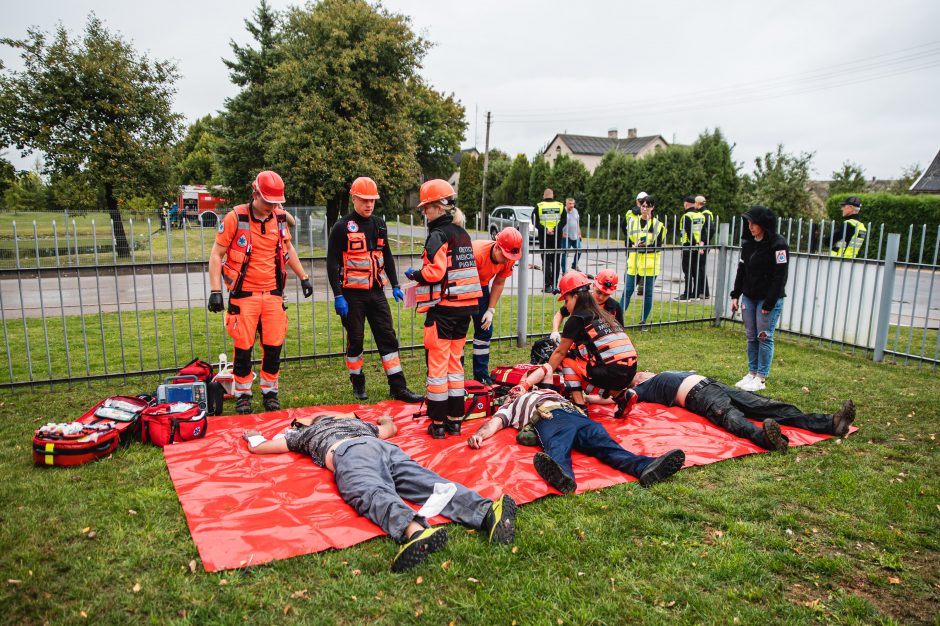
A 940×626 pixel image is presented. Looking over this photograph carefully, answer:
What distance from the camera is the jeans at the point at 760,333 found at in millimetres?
6949

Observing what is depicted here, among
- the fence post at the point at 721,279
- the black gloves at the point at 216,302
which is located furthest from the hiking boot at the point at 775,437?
the fence post at the point at 721,279

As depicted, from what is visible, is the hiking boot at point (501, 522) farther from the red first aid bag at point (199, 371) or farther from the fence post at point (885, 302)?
the fence post at point (885, 302)

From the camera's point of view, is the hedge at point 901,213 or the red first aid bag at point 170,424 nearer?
the red first aid bag at point 170,424

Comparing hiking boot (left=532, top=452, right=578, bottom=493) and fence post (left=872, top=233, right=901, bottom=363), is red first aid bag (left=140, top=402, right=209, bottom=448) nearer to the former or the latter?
hiking boot (left=532, top=452, right=578, bottom=493)

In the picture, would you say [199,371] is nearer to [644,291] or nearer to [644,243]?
[644,291]

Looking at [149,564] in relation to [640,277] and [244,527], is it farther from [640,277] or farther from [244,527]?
[640,277]

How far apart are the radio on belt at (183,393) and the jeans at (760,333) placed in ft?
19.6

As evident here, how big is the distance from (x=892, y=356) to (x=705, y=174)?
22964 millimetres

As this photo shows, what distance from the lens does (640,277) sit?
1102cm

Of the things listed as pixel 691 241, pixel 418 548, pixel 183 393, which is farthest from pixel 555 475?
pixel 691 241

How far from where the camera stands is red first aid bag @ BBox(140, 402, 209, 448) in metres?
5.17

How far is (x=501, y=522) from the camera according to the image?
12.2 feet

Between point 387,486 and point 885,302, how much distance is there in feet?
25.7

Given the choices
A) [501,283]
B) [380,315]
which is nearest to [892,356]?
[501,283]
